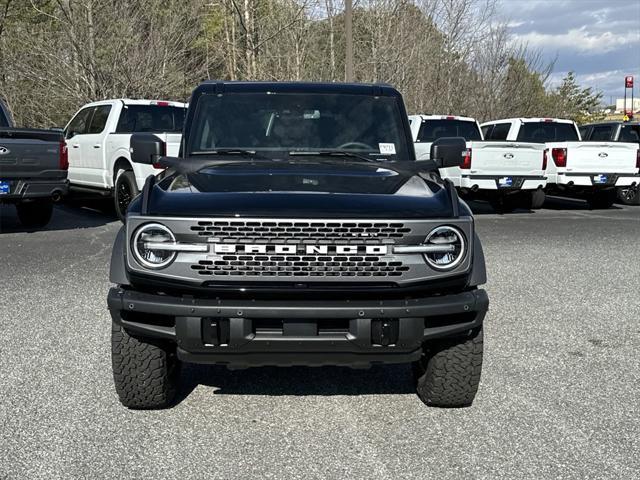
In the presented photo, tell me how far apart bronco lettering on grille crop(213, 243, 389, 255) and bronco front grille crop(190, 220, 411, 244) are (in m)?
0.02

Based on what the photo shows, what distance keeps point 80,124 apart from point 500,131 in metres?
9.02

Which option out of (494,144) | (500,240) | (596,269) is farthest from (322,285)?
(494,144)

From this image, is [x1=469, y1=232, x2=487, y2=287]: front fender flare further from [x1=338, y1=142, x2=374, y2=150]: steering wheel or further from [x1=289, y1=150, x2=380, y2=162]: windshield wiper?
[x1=338, y1=142, x2=374, y2=150]: steering wheel

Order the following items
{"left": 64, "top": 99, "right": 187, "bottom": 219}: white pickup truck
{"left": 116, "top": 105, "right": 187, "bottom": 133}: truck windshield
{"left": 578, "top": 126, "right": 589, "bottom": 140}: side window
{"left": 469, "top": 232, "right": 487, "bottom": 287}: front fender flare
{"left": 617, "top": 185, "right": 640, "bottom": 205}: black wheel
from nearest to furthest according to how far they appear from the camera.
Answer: {"left": 469, "top": 232, "right": 487, "bottom": 287}: front fender flare → {"left": 64, "top": 99, "right": 187, "bottom": 219}: white pickup truck → {"left": 116, "top": 105, "right": 187, "bottom": 133}: truck windshield → {"left": 617, "top": 185, "right": 640, "bottom": 205}: black wheel → {"left": 578, "top": 126, "right": 589, "bottom": 140}: side window

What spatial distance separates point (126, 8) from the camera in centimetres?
2344

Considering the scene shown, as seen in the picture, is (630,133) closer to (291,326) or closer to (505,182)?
(505,182)

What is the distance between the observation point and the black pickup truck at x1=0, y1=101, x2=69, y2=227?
35.7 feet

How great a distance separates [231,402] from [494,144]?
11.2 metres

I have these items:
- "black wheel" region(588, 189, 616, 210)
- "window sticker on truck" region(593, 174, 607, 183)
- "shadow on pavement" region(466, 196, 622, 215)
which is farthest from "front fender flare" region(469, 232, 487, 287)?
"black wheel" region(588, 189, 616, 210)

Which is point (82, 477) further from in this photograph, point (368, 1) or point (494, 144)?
point (368, 1)

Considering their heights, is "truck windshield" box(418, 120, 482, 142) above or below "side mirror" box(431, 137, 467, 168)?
below

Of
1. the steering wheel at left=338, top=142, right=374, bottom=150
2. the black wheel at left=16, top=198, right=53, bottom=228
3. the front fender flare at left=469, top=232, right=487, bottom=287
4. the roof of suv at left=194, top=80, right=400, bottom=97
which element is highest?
the roof of suv at left=194, top=80, right=400, bottom=97

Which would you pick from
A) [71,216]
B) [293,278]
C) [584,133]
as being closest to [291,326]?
[293,278]

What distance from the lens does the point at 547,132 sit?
17.2m
